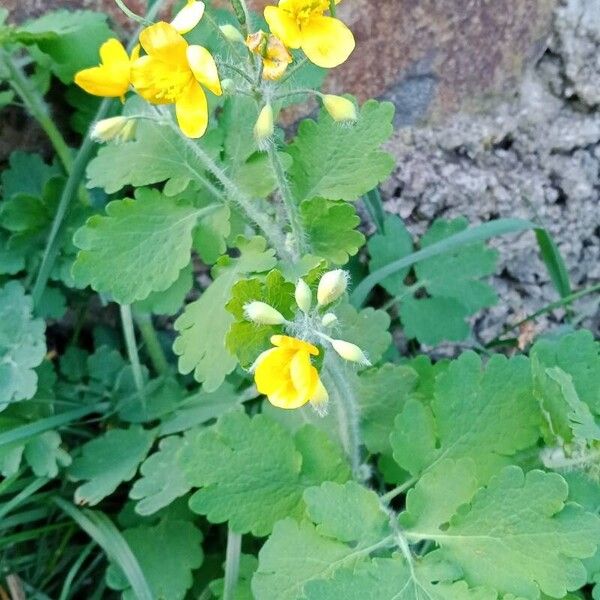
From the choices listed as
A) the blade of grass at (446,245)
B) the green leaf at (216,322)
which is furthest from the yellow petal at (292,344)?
the blade of grass at (446,245)

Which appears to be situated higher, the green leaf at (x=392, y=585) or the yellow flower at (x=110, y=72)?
the yellow flower at (x=110, y=72)

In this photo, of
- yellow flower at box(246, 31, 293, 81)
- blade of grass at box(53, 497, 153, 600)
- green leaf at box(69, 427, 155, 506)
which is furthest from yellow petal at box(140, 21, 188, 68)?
blade of grass at box(53, 497, 153, 600)

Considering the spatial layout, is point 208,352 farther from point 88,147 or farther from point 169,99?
point 88,147

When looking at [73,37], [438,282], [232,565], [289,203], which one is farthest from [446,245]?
[73,37]

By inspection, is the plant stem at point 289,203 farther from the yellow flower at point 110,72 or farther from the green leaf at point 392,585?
the green leaf at point 392,585

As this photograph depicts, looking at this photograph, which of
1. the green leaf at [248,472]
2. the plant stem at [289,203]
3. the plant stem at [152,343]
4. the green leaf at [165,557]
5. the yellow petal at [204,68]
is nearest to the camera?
the yellow petal at [204,68]

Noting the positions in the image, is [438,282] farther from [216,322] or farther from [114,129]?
[114,129]
